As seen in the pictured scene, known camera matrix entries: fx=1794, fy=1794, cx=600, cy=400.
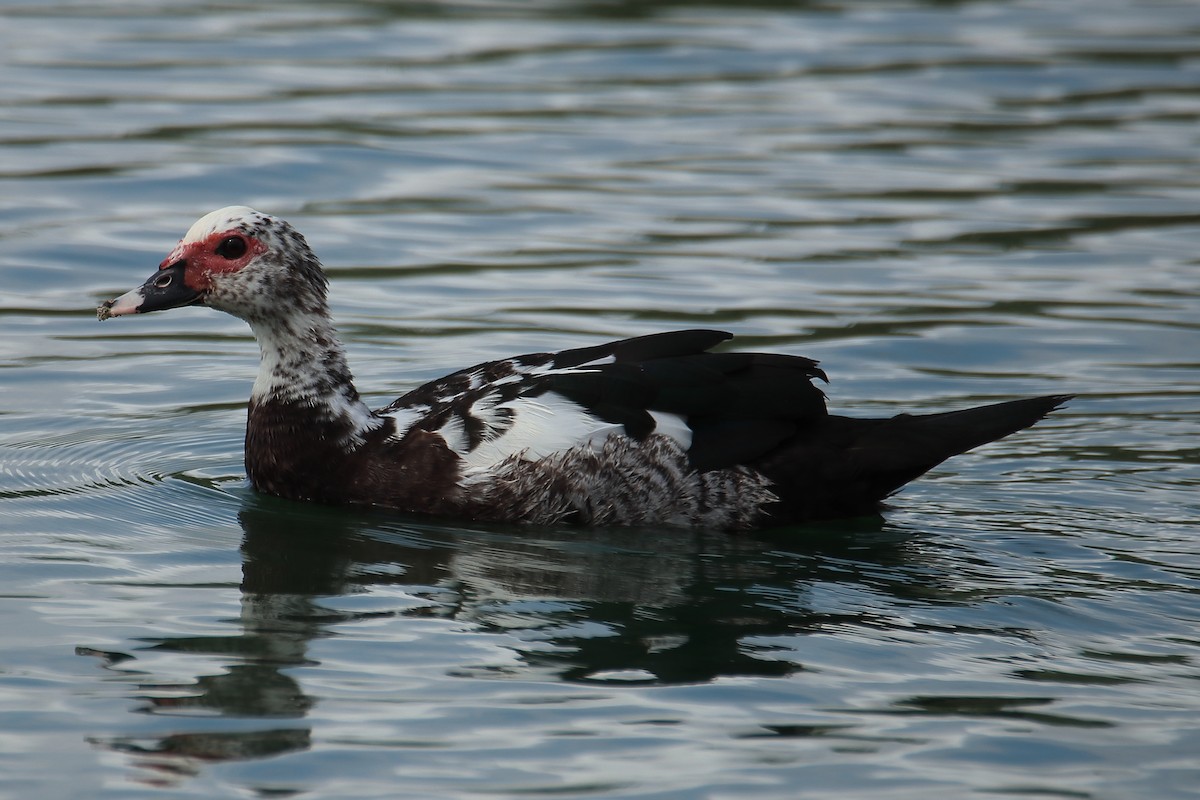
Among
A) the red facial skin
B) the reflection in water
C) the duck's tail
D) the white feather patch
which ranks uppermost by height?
the red facial skin

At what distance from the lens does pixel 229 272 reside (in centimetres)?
839

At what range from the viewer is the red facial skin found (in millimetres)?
8398

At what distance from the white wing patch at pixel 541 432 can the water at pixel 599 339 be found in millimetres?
355

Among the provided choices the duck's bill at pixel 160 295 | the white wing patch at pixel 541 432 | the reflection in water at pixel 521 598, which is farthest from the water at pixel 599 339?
the duck's bill at pixel 160 295

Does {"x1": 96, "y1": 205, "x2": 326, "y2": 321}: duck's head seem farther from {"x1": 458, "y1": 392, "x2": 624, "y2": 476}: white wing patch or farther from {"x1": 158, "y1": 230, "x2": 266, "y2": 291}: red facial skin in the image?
{"x1": 458, "y1": 392, "x2": 624, "y2": 476}: white wing patch

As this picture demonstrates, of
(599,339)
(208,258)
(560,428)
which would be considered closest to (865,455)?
(560,428)

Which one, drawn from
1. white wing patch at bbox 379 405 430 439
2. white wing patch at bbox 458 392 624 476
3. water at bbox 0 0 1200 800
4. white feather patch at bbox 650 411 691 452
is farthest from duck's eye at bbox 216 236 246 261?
white feather patch at bbox 650 411 691 452

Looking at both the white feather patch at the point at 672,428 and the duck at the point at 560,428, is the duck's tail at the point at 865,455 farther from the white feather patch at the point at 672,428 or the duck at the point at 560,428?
the white feather patch at the point at 672,428

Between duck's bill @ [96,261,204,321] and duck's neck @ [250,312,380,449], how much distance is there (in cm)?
36

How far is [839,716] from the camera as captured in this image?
6.02m

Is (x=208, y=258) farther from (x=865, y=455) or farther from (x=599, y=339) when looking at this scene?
(x=599, y=339)

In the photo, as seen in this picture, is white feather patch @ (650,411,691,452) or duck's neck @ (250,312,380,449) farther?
duck's neck @ (250,312,380,449)

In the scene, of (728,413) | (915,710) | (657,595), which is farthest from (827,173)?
(915,710)

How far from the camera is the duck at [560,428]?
8008mm
